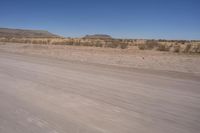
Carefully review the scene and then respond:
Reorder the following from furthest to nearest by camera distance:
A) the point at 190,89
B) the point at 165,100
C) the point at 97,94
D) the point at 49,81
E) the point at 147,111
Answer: the point at 49,81, the point at 190,89, the point at 97,94, the point at 165,100, the point at 147,111

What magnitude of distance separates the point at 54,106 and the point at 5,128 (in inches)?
53.1

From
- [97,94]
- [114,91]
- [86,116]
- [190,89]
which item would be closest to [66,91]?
[97,94]

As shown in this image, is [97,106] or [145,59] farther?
[145,59]

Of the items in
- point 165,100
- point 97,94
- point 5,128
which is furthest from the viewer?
point 97,94

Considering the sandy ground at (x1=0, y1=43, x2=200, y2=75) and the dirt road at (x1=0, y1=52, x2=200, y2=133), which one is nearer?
the dirt road at (x1=0, y1=52, x2=200, y2=133)

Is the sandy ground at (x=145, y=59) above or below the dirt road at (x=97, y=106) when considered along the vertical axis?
above

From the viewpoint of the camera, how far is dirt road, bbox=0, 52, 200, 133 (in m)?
4.14

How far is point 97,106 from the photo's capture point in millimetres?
5285

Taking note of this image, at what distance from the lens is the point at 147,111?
4984 mm

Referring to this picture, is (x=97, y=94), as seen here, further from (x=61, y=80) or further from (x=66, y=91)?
(x=61, y=80)

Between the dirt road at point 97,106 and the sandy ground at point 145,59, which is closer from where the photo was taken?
the dirt road at point 97,106

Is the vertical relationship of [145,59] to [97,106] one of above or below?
above

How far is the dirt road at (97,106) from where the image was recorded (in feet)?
13.6

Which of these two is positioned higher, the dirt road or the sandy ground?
the sandy ground
